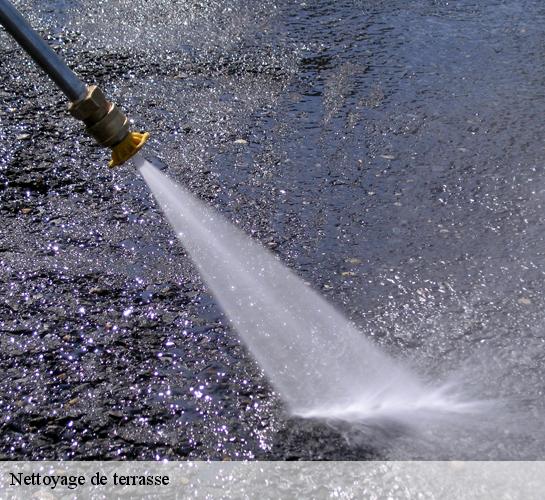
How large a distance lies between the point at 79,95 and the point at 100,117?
86mm

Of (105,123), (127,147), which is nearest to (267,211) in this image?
(127,147)

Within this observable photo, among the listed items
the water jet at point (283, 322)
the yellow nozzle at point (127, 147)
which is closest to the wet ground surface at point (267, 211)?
the water jet at point (283, 322)

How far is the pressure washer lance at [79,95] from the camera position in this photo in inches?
76.8

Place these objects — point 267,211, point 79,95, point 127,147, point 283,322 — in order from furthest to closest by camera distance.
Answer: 1. point 267,211
2. point 283,322
3. point 127,147
4. point 79,95

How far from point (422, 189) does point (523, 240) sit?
21.1 inches

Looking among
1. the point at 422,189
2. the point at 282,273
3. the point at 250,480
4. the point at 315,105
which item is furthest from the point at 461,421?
the point at 315,105

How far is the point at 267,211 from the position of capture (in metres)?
3.13

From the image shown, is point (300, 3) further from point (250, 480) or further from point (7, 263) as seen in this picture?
point (250, 480)

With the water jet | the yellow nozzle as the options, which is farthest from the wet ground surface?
the yellow nozzle

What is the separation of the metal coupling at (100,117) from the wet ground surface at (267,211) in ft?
2.36

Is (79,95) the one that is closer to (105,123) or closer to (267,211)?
(105,123)

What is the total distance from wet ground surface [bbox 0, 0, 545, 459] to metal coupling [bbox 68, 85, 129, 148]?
2.36 feet

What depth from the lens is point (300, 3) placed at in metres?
5.19

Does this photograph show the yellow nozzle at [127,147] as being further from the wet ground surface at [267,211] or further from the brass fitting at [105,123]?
the wet ground surface at [267,211]
